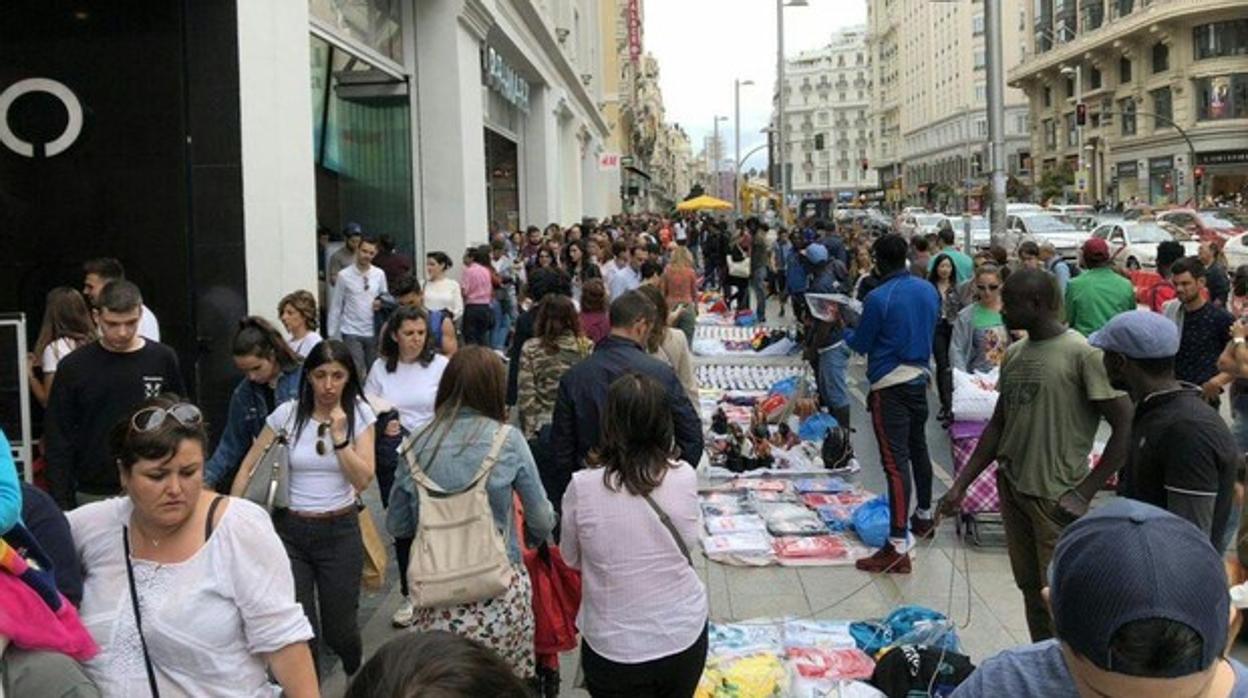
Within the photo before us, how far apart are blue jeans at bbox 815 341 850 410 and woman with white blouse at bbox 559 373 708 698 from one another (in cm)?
737

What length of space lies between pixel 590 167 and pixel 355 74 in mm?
33267

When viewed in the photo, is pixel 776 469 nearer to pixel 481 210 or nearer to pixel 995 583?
pixel 995 583

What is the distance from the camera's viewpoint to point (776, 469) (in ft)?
34.4

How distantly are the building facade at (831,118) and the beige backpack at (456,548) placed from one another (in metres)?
171

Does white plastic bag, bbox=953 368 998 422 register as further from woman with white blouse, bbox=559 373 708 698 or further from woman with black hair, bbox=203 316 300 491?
woman with white blouse, bbox=559 373 708 698

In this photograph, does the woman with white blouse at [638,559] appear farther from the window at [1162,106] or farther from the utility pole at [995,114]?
the window at [1162,106]

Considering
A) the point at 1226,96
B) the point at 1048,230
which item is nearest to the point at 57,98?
the point at 1048,230

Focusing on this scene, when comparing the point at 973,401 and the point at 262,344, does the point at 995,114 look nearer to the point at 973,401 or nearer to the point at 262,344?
the point at 973,401

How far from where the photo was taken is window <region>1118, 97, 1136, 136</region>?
2785 inches

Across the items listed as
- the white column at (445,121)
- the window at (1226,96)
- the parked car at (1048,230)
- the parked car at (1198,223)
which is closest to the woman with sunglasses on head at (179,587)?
the white column at (445,121)

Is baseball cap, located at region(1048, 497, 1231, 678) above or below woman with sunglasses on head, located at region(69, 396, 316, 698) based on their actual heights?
above

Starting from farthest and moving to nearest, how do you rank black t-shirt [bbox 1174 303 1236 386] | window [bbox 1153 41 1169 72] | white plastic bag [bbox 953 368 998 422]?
window [bbox 1153 41 1169 72]
white plastic bag [bbox 953 368 998 422]
black t-shirt [bbox 1174 303 1236 386]

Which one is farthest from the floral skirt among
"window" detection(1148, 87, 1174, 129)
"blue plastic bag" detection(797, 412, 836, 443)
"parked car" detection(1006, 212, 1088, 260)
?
"window" detection(1148, 87, 1174, 129)

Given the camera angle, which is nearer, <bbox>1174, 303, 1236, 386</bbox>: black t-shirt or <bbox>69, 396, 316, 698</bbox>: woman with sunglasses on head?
<bbox>69, 396, 316, 698</bbox>: woman with sunglasses on head
